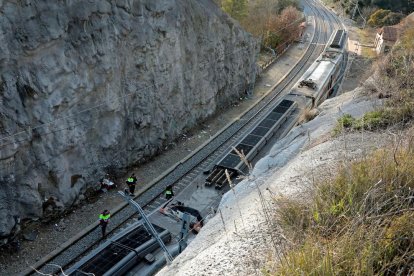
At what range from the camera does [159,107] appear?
72.8 feet

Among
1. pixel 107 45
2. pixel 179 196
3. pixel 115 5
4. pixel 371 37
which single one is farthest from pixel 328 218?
pixel 371 37

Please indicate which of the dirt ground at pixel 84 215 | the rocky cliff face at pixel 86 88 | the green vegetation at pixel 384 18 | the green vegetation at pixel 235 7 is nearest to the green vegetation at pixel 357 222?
the dirt ground at pixel 84 215

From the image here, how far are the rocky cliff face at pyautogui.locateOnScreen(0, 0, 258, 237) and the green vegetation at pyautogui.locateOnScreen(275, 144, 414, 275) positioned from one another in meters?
11.8

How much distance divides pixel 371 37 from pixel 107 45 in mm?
45106

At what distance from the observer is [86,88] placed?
17.1 m

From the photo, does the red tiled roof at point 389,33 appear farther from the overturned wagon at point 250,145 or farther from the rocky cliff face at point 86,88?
the rocky cliff face at point 86,88

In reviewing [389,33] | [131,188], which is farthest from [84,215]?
[389,33]

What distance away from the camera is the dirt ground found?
1407 cm

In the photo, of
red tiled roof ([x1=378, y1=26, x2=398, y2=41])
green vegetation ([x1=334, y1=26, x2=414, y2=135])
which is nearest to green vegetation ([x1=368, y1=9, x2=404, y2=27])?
red tiled roof ([x1=378, y1=26, x2=398, y2=41])

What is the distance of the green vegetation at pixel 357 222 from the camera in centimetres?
428

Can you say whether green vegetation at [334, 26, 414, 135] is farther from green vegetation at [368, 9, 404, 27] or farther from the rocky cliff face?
green vegetation at [368, 9, 404, 27]

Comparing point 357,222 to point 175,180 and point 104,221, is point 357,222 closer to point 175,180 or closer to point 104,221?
point 104,221

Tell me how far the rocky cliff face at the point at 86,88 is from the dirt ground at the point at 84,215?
0.63 metres

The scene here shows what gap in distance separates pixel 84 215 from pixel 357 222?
14.3 metres
